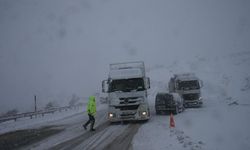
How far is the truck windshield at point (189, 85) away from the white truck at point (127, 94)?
10.1 meters

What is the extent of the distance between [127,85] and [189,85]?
11.8m

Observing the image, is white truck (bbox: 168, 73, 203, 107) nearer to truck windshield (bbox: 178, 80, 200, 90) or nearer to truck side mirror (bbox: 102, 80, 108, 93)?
truck windshield (bbox: 178, 80, 200, 90)

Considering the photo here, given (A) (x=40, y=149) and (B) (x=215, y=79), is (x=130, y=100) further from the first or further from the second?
(B) (x=215, y=79)

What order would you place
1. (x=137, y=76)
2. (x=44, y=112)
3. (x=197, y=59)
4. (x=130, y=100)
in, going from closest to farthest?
(x=130, y=100), (x=137, y=76), (x=44, y=112), (x=197, y=59)

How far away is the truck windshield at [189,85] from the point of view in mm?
27741

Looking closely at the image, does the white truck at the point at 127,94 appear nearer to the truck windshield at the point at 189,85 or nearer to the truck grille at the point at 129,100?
the truck grille at the point at 129,100

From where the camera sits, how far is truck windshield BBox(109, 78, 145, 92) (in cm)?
1784

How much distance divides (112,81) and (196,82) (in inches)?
496

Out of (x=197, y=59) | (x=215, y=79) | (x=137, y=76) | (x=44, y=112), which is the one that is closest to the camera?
(x=137, y=76)

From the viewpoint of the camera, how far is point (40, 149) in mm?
10984

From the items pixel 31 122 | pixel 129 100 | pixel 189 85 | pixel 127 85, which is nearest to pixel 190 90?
pixel 189 85

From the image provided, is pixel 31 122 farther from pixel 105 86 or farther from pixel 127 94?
pixel 127 94

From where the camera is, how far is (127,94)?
1720 cm

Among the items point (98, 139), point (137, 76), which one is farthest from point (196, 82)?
point (98, 139)
